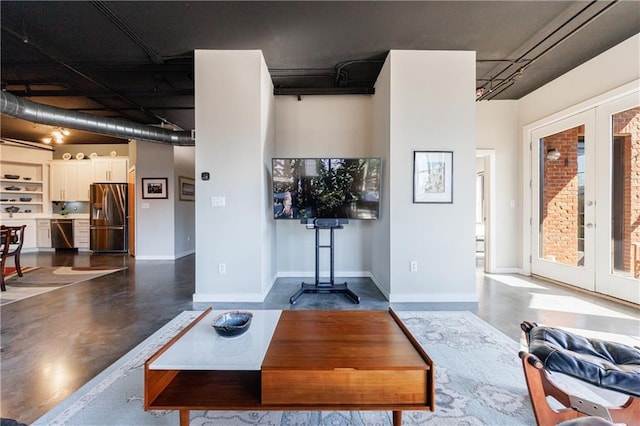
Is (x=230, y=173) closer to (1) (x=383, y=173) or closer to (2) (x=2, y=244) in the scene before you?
(1) (x=383, y=173)

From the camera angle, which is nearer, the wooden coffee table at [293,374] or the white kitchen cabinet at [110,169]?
the wooden coffee table at [293,374]

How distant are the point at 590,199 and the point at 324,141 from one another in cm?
380

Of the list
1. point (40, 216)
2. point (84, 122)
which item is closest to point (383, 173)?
point (84, 122)

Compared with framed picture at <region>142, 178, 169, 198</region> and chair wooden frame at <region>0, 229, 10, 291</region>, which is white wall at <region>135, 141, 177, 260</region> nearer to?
framed picture at <region>142, 178, 169, 198</region>

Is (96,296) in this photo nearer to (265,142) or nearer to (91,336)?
(91,336)

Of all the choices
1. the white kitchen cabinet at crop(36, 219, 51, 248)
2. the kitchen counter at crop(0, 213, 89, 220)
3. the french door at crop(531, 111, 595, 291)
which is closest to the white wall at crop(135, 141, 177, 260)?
the kitchen counter at crop(0, 213, 89, 220)

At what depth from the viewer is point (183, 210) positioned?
675 centimetres

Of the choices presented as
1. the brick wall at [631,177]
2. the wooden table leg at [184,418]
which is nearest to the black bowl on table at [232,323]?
the wooden table leg at [184,418]

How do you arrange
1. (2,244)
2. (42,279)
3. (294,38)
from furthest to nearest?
1. (42,279)
2. (2,244)
3. (294,38)

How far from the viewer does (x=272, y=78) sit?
4105mm

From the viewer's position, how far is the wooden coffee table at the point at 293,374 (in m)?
1.21

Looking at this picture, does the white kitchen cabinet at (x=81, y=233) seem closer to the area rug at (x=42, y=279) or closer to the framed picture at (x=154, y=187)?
the area rug at (x=42, y=279)

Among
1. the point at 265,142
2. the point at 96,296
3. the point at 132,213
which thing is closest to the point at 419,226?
the point at 265,142

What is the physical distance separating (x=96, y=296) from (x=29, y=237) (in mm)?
6240
